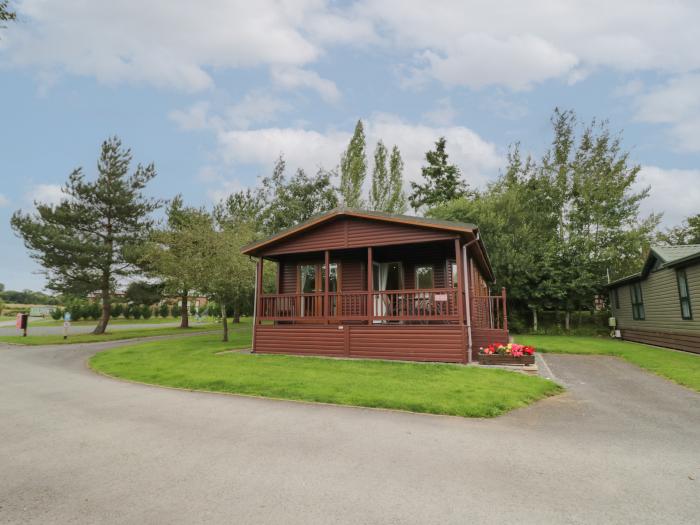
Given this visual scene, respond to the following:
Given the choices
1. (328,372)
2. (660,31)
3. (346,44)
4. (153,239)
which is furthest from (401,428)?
(153,239)

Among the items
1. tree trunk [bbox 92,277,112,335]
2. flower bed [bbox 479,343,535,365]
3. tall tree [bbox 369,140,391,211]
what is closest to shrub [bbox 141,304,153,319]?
tree trunk [bbox 92,277,112,335]

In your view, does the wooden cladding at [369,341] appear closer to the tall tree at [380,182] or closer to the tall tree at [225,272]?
the tall tree at [225,272]

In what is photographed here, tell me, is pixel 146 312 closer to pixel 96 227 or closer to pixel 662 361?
pixel 96 227

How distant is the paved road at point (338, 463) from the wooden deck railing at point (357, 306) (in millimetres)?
5032

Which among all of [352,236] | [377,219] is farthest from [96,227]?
[377,219]

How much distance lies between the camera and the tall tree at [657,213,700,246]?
Answer: 38844 mm

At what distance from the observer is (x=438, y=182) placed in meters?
42.6

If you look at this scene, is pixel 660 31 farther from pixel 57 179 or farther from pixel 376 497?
pixel 57 179

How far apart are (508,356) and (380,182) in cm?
2466

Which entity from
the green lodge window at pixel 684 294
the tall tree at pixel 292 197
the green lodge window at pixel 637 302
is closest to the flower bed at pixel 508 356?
the green lodge window at pixel 684 294

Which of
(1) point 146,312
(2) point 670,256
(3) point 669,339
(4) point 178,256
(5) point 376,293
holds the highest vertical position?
(4) point 178,256

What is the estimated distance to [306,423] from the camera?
5340 mm

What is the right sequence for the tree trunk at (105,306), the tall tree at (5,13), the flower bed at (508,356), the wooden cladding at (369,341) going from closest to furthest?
the tall tree at (5,13)
the flower bed at (508,356)
the wooden cladding at (369,341)
the tree trunk at (105,306)

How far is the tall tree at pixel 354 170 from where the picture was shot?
106ft
